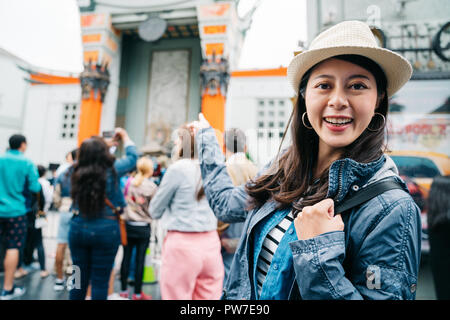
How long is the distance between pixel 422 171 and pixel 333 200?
2.42 metres

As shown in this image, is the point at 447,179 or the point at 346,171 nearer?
the point at 346,171

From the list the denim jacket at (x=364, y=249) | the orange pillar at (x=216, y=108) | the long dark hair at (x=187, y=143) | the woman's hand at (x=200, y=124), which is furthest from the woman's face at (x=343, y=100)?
the orange pillar at (x=216, y=108)

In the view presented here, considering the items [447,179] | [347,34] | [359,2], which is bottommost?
[447,179]

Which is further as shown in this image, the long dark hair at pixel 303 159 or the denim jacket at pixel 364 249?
the long dark hair at pixel 303 159

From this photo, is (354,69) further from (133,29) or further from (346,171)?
(133,29)

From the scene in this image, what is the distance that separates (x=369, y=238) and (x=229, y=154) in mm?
1455

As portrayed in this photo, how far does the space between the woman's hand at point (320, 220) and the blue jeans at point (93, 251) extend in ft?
5.92

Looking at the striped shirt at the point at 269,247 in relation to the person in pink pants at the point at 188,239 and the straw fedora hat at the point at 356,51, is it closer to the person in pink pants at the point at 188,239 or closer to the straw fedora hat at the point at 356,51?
→ the straw fedora hat at the point at 356,51

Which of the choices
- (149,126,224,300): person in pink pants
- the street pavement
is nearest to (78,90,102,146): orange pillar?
the street pavement

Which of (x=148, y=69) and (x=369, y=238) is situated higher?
(x=148, y=69)

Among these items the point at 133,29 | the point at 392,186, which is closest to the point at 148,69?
the point at 133,29

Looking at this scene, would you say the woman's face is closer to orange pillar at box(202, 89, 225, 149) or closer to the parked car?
the parked car

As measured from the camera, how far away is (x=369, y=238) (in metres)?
0.61

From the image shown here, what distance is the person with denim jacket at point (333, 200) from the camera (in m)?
0.60
